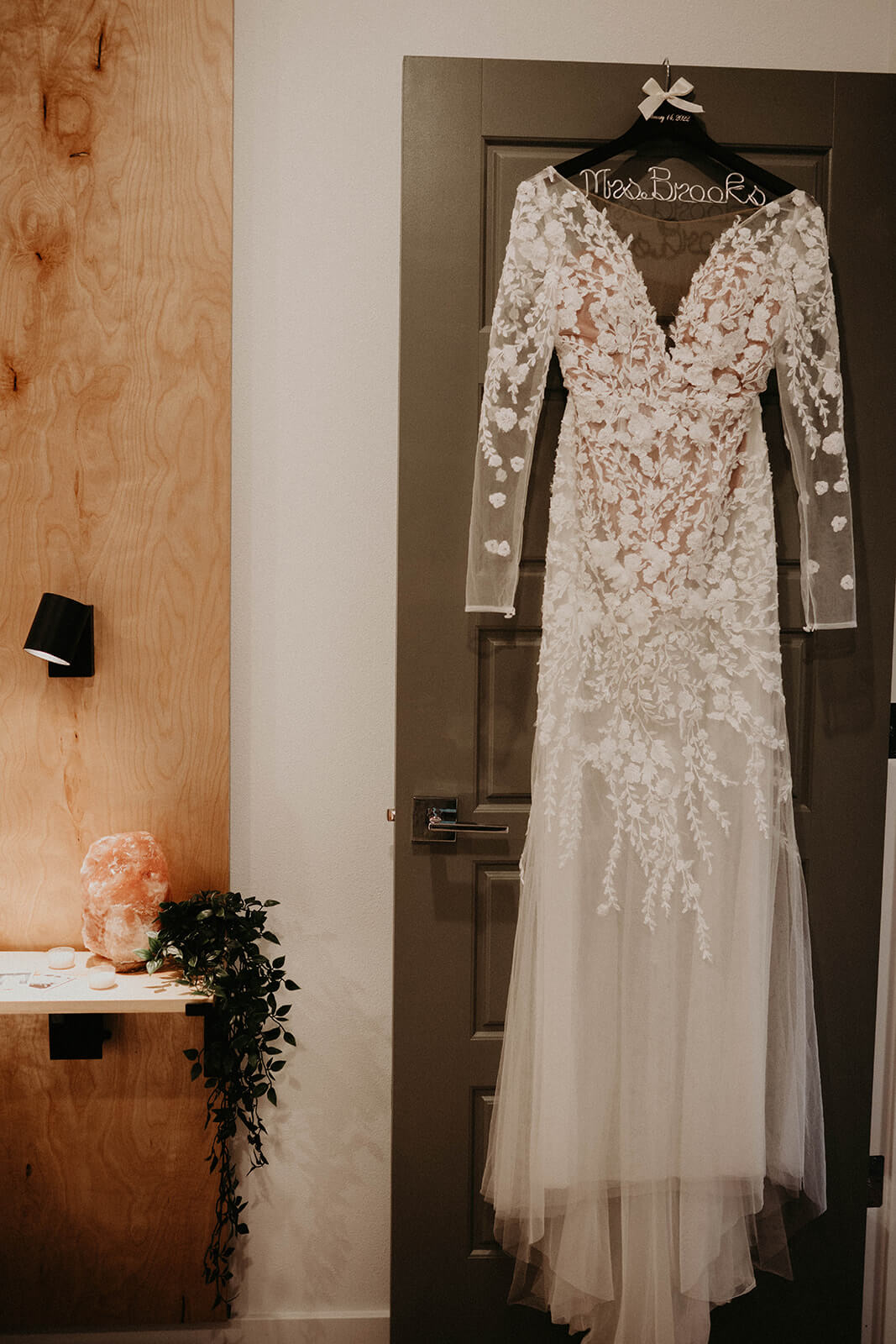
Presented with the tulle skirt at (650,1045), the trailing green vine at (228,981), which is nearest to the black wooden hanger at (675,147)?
the tulle skirt at (650,1045)

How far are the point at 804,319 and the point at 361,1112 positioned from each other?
1736 millimetres

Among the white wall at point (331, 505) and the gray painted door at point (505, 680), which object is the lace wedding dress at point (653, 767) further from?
the white wall at point (331, 505)

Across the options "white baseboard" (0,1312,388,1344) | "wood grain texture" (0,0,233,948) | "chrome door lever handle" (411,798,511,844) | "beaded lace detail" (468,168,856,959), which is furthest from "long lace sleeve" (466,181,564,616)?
"white baseboard" (0,1312,388,1344)

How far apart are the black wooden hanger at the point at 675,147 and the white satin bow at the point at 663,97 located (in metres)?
0.01

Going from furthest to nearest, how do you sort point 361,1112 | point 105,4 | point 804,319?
point 361,1112, point 105,4, point 804,319

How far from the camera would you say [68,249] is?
5.21ft

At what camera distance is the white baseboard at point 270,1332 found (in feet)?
5.53

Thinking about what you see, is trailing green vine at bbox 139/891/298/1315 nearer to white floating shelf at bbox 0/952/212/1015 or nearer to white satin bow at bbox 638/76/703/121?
white floating shelf at bbox 0/952/212/1015

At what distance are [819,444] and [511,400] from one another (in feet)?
1.80

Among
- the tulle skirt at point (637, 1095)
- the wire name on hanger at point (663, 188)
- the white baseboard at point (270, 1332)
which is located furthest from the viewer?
the white baseboard at point (270, 1332)

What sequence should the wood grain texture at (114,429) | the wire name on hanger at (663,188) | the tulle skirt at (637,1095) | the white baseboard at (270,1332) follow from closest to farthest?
the tulle skirt at (637,1095)
the wire name on hanger at (663,188)
the wood grain texture at (114,429)
the white baseboard at (270,1332)

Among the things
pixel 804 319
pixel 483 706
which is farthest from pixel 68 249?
pixel 804 319

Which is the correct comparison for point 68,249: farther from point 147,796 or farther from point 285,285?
point 147,796

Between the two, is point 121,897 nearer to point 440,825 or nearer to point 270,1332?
point 440,825
